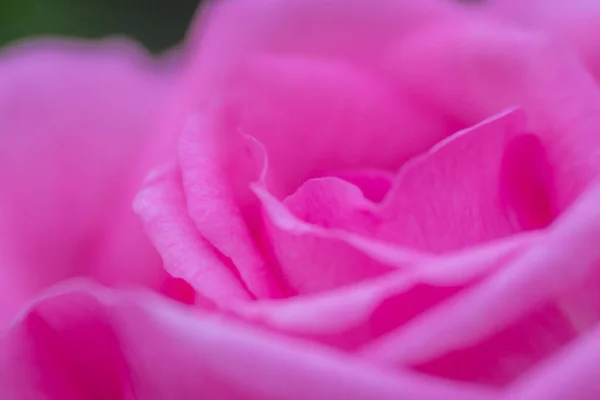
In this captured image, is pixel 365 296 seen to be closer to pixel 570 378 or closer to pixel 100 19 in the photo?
pixel 570 378

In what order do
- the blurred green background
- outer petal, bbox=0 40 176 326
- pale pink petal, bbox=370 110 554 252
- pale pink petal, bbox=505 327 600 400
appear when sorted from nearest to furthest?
1. pale pink petal, bbox=505 327 600 400
2. pale pink petal, bbox=370 110 554 252
3. outer petal, bbox=0 40 176 326
4. the blurred green background

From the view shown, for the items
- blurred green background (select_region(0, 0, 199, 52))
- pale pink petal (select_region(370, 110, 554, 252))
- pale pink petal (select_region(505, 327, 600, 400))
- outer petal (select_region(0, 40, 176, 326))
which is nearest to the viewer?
pale pink petal (select_region(505, 327, 600, 400))

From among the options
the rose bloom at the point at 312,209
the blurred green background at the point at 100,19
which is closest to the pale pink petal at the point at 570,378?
the rose bloom at the point at 312,209

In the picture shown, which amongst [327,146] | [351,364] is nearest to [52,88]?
[327,146]

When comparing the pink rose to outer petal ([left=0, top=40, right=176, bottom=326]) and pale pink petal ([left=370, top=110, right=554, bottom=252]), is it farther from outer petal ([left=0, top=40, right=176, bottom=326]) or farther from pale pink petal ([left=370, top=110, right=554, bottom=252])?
pale pink petal ([left=370, top=110, right=554, bottom=252])

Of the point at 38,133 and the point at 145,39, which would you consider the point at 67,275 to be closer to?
the point at 38,133

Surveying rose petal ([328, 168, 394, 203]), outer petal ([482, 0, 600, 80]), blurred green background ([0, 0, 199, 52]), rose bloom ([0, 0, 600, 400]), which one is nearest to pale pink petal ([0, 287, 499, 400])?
rose bloom ([0, 0, 600, 400])
